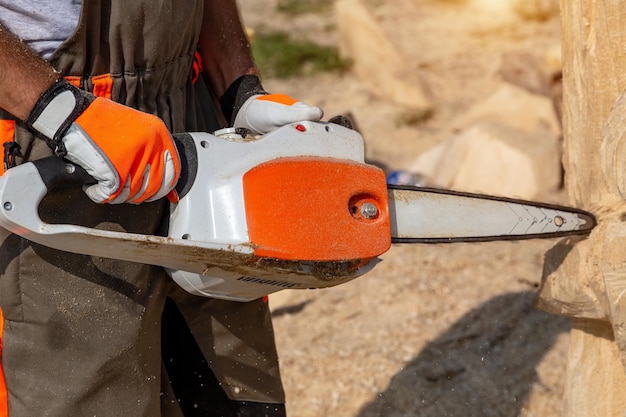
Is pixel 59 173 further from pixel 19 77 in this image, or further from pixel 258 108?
pixel 258 108

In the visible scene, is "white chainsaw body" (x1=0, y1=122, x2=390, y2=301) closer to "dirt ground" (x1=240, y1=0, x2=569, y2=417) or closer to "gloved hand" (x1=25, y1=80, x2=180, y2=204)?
"gloved hand" (x1=25, y1=80, x2=180, y2=204)

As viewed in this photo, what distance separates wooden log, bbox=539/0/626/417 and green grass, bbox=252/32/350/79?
464cm

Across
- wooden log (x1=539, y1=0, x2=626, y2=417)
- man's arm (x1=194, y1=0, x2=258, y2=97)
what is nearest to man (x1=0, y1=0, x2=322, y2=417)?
man's arm (x1=194, y1=0, x2=258, y2=97)

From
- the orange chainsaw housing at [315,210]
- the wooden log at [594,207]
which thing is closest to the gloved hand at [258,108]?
the orange chainsaw housing at [315,210]

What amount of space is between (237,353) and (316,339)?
135 centimetres

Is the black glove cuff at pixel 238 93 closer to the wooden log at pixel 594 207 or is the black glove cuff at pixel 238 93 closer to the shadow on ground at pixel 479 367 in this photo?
the wooden log at pixel 594 207

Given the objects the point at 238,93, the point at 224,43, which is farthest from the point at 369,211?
the point at 224,43

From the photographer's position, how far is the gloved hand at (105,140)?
1.51 meters

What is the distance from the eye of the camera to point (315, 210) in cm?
166

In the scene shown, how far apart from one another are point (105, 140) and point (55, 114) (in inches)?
3.7

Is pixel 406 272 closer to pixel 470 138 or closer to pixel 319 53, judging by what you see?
pixel 470 138

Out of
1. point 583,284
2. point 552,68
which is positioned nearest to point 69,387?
point 583,284

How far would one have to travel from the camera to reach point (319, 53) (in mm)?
6887

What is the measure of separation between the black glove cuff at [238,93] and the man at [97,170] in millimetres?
61
